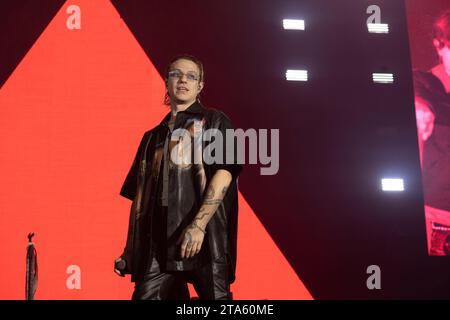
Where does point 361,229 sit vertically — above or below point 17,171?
below

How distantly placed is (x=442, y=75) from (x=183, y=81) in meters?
2.34

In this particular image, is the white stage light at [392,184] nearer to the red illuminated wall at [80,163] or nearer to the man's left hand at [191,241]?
the red illuminated wall at [80,163]

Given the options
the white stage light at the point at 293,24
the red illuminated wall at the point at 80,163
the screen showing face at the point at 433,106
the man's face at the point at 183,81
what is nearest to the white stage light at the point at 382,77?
the screen showing face at the point at 433,106

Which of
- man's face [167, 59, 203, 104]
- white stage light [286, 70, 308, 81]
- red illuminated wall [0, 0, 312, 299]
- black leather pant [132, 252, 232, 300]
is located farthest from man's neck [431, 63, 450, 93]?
black leather pant [132, 252, 232, 300]

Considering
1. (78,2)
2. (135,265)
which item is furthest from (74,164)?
(135,265)

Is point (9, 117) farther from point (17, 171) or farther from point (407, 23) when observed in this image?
point (407, 23)

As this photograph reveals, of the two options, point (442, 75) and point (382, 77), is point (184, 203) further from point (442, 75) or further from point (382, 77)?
point (442, 75)

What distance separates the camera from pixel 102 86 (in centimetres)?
359

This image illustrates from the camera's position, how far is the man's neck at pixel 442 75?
12.9 feet

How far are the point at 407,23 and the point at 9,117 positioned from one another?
2.88 meters

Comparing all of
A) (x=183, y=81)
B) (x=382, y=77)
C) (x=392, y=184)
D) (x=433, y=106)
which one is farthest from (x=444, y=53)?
(x=183, y=81)

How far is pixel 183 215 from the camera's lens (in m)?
2.18

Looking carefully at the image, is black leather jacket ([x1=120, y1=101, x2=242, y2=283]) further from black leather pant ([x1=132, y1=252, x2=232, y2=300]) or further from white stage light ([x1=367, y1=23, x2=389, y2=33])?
white stage light ([x1=367, y1=23, x2=389, y2=33])

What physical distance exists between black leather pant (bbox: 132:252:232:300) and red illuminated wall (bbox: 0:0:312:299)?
1240mm
